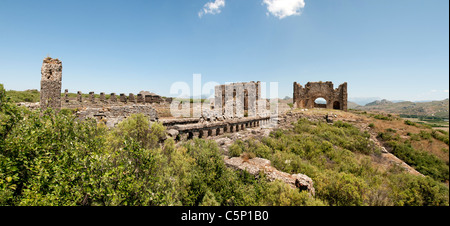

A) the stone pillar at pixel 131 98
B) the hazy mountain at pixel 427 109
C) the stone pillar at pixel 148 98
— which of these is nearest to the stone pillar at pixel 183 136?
the stone pillar at pixel 131 98

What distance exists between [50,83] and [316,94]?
36.0 metres

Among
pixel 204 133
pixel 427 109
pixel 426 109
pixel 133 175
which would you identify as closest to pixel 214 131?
pixel 204 133

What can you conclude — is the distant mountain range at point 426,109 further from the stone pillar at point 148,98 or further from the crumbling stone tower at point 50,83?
the stone pillar at point 148,98

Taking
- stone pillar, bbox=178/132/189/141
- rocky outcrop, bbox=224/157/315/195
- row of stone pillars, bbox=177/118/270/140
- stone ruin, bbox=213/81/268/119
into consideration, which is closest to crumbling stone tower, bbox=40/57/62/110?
stone pillar, bbox=178/132/189/141

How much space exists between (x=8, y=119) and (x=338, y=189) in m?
9.69

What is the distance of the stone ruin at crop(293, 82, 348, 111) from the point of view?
31141 mm

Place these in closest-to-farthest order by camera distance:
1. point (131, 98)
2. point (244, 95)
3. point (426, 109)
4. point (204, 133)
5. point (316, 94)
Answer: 1. point (204, 133)
2. point (131, 98)
3. point (244, 95)
4. point (426, 109)
5. point (316, 94)

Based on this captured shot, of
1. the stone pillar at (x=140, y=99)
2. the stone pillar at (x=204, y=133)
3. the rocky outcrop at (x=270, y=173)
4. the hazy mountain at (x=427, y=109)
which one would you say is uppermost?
the stone pillar at (x=140, y=99)

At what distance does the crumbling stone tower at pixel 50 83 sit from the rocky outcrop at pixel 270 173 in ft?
33.0

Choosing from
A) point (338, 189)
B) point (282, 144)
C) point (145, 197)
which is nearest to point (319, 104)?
point (282, 144)

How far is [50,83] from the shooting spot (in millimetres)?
8883

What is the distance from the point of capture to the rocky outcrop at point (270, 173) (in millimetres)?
5886

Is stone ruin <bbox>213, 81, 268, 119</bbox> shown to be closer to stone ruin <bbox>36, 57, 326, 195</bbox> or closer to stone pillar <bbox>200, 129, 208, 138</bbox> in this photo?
stone ruin <bbox>36, 57, 326, 195</bbox>

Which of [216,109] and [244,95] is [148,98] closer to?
[216,109]
